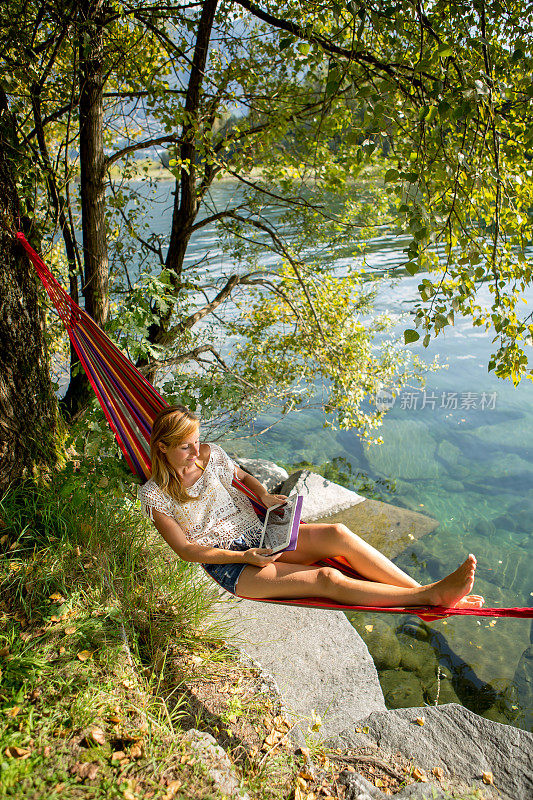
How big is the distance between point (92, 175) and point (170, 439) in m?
1.67

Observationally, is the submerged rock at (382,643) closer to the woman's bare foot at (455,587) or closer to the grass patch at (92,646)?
the grass patch at (92,646)

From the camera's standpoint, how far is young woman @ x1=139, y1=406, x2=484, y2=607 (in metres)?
1.89

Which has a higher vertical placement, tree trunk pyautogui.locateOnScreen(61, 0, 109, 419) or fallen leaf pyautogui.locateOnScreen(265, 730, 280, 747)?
tree trunk pyautogui.locateOnScreen(61, 0, 109, 419)

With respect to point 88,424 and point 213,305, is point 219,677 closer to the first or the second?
point 88,424

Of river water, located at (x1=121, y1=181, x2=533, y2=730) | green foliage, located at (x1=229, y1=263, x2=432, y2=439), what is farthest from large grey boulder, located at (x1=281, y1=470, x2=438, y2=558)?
green foliage, located at (x1=229, y1=263, x2=432, y2=439)

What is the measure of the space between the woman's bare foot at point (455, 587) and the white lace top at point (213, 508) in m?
0.78

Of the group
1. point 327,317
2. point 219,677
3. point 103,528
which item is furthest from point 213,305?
point 219,677

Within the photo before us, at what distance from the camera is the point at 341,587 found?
1924 millimetres

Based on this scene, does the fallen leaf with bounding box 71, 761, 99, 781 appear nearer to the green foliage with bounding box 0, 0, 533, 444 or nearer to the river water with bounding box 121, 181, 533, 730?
the green foliage with bounding box 0, 0, 533, 444

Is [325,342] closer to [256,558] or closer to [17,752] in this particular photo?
[256,558]

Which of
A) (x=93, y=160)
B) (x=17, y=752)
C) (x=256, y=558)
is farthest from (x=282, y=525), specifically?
(x=93, y=160)

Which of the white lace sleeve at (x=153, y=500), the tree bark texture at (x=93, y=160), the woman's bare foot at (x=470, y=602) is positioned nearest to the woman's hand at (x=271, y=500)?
the white lace sleeve at (x=153, y=500)

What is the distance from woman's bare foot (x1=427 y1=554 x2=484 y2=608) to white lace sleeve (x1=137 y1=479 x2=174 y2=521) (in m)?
0.99

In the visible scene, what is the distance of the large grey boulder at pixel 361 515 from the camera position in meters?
4.11
